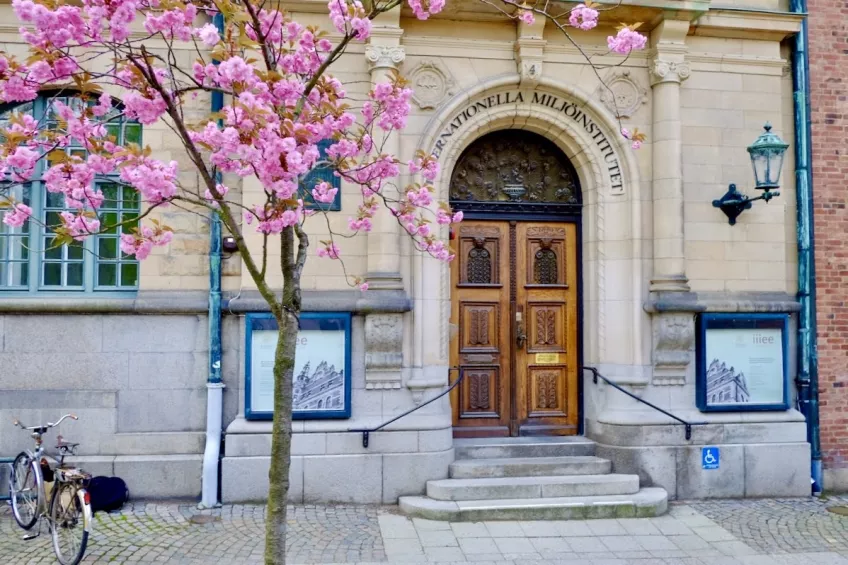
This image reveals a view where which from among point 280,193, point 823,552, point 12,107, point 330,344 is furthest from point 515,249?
point 12,107

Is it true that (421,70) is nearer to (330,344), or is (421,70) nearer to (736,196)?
(330,344)

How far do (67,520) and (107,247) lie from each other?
122 inches

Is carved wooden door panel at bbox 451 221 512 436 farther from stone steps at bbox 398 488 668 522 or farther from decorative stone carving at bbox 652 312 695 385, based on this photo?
decorative stone carving at bbox 652 312 695 385

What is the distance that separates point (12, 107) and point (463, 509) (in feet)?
21.2

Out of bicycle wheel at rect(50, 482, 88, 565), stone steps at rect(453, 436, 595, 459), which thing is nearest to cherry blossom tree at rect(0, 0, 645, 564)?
bicycle wheel at rect(50, 482, 88, 565)

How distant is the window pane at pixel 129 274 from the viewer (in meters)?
7.53

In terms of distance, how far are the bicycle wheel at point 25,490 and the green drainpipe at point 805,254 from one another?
809 cm

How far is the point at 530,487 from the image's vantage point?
6977 millimetres

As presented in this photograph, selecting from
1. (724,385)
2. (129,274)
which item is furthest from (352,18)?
(724,385)

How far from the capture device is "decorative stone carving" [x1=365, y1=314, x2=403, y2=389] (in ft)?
23.7

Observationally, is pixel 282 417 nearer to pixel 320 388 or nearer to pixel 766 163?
pixel 320 388

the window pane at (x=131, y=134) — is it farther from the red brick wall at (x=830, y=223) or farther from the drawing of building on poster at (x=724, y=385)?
the red brick wall at (x=830, y=223)

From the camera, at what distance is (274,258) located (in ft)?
24.1

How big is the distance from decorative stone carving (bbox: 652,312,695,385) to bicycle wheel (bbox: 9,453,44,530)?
623 cm
